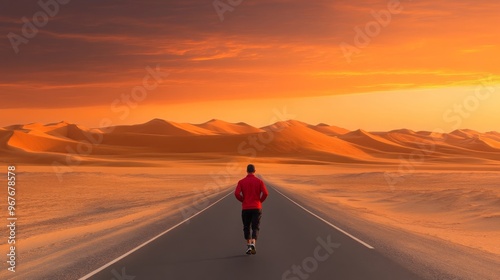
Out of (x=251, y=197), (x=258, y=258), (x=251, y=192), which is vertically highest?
(x=251, y=192)

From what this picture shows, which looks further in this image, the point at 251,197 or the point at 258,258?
the point at 251,197

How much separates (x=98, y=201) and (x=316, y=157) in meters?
161

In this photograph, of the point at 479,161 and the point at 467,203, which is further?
the point at 479,161

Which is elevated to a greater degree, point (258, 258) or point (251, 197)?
point (251, 197)

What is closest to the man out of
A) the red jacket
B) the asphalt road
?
the red jacket

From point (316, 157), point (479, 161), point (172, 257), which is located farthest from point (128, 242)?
point (479, 161)

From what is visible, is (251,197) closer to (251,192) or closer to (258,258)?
(251,192)

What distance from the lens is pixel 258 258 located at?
1295cm

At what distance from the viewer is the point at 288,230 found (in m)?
18.5

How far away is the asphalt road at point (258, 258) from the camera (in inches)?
427

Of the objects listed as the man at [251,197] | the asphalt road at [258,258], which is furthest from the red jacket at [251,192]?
the asphalt road at [258,258]

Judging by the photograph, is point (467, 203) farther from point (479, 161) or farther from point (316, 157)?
point (479, 161)

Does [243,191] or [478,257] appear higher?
[243,191]

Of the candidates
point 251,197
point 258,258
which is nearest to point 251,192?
point 251,197
